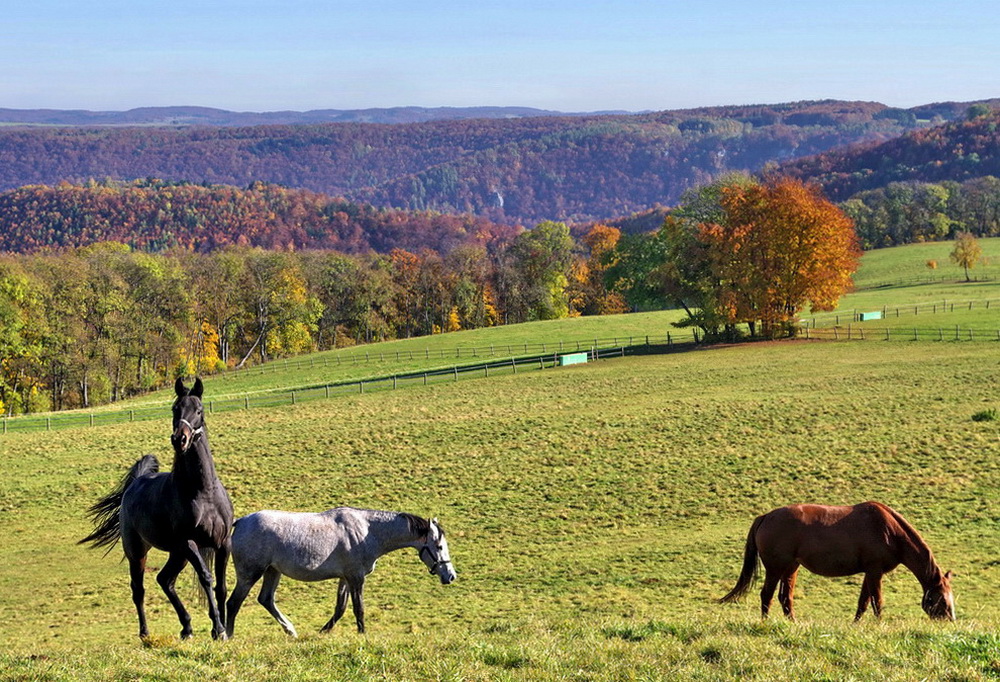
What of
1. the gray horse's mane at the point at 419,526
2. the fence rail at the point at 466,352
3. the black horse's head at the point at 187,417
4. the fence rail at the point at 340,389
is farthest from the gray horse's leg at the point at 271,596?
the fence rail at the point at 466,352

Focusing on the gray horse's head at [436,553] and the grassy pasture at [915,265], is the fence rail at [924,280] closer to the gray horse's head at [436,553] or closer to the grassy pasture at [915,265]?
Answer: the grassy pasture at [915,265]

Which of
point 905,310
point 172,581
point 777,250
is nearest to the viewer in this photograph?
point 172,581

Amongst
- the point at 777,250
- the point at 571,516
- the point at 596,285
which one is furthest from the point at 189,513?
the point at 596,285

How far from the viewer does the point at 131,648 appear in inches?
442

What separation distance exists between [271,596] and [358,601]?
1229mm

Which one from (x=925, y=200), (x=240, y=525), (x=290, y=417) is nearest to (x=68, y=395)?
(x=290, y=417)

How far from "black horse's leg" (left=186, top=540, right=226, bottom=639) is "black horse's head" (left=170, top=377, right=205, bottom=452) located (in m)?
Result: 1.30

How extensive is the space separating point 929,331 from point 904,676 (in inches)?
2357

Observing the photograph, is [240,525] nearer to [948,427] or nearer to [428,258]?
[948,427]

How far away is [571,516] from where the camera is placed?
25.9m

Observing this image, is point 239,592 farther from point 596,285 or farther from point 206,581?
point 596,285

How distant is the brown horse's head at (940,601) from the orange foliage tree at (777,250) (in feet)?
162

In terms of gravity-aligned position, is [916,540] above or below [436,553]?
above

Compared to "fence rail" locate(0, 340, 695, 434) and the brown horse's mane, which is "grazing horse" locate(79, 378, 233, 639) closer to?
the brown horse's mane
